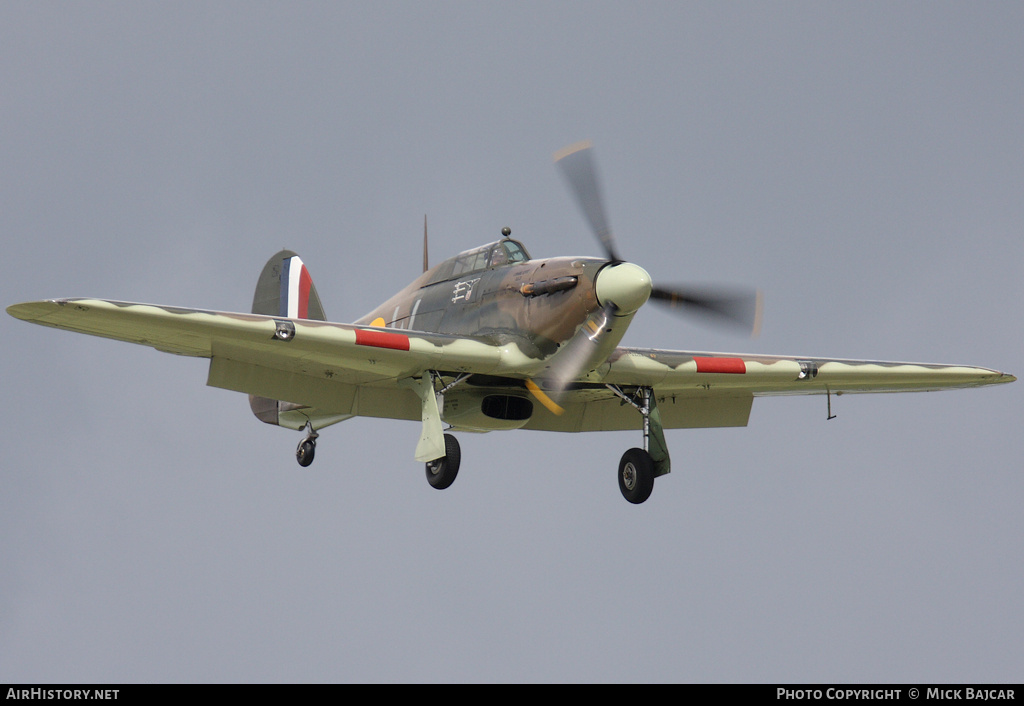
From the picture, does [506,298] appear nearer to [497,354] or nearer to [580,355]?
[497,354]

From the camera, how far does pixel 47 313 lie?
46.6ft

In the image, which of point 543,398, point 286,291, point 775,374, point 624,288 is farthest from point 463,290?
point 286,291

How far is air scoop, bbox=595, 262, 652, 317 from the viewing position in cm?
1534

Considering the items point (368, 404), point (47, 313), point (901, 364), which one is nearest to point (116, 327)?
point (47, 313)

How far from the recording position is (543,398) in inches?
635

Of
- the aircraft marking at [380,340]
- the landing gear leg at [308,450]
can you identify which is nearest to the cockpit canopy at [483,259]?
the aircraft marking at [380,340]

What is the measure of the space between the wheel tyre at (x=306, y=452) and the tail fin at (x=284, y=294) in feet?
3.66

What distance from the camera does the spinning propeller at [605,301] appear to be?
15.4 m

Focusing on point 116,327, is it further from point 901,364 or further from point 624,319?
point 901,364

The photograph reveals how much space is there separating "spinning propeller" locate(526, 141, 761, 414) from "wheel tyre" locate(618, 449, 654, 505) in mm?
1907

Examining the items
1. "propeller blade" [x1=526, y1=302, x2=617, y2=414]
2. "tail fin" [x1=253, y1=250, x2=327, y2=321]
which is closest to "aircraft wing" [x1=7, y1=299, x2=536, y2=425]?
"propeller blade" [x1=526, y1=302, x2=617, y2=414]

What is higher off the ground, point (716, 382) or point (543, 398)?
point (716, 382)

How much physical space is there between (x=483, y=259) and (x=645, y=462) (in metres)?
3.92

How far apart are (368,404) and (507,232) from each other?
135 inches
